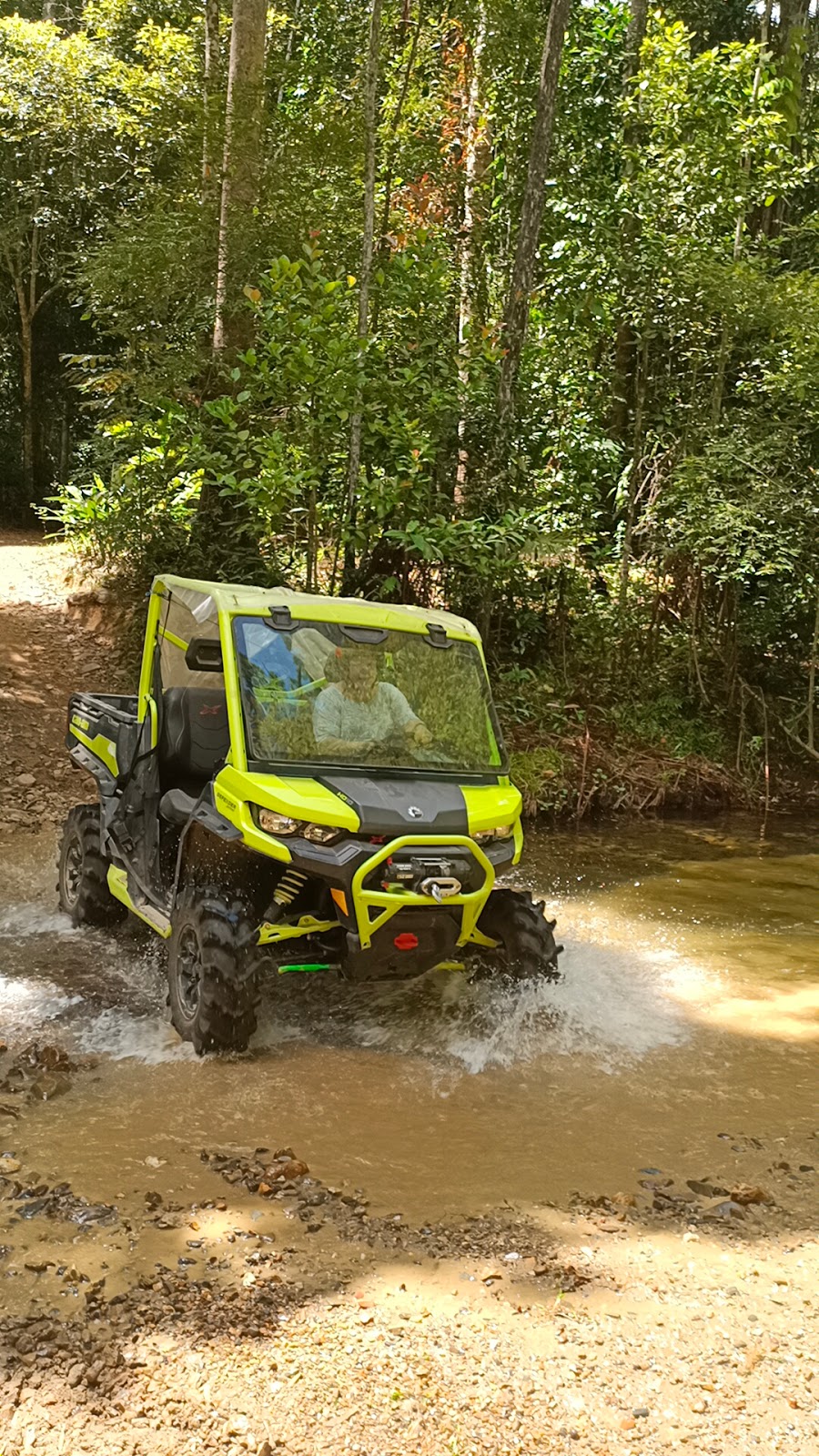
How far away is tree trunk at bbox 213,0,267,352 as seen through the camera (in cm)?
1106

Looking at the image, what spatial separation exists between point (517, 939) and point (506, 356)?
25.6 feet

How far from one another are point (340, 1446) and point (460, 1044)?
280cm

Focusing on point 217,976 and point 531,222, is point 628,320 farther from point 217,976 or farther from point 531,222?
point 217,976

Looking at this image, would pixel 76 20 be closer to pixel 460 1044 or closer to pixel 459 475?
pixel 459 475

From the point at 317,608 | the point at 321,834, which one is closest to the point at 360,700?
the point at 317,608

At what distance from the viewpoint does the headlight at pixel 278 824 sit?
4.97 meters

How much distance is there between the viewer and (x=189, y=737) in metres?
6.23

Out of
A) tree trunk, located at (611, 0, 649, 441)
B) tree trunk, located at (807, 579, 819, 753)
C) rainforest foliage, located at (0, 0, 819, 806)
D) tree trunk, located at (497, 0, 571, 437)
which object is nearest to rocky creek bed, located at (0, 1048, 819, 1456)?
rainforest foliage, located at (0, 0, 819, 806)

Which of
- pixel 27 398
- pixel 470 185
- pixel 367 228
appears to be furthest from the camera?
pixel 27 398

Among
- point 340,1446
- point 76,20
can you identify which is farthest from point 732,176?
point 76,20

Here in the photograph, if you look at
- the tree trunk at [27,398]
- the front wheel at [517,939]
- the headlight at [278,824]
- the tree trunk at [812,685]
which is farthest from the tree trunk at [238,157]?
the tree trunk at [27,398]

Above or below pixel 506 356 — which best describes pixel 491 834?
below

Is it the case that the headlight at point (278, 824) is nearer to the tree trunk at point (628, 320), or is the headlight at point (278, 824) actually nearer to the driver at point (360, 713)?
the driver at point (360, 713)

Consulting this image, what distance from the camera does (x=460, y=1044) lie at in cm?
568
